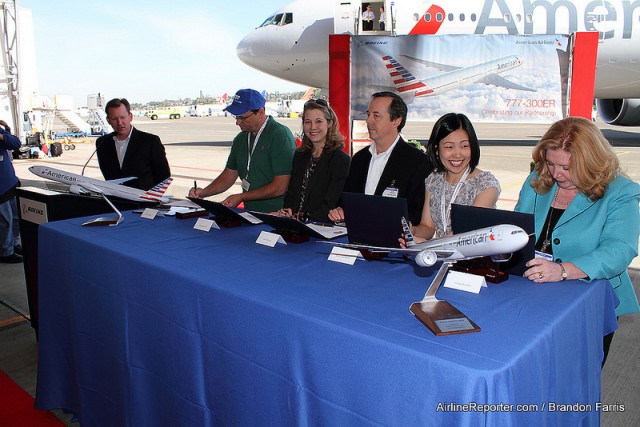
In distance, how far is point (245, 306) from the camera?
5.44ft

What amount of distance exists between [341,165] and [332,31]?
30.1 feet

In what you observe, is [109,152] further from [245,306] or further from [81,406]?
[245,306]

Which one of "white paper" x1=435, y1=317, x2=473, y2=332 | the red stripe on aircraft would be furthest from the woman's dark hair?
the red stripe on aircraft

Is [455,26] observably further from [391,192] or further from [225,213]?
[225,213]

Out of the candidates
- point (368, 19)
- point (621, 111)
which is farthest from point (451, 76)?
point (621, 111)

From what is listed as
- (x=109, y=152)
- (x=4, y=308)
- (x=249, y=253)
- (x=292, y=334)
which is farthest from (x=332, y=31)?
(x=292, y=334)

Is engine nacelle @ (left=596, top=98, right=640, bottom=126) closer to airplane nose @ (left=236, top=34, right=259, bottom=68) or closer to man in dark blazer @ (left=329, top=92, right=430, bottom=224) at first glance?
airplane nose @ (left=236, top=34, right=259, bottom=68)

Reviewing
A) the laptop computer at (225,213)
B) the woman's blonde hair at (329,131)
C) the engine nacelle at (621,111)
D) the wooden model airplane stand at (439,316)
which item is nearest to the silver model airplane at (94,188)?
the laptop computer at (225,213)

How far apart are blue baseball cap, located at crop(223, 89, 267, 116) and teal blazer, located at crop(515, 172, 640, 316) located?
2.11 meters

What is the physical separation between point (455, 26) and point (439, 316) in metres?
10.1

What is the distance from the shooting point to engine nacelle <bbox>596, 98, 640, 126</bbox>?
15383 mm

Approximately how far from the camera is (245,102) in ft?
11.0

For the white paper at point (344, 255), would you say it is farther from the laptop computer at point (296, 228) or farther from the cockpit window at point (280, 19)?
the cockpit window at point (280, 19)

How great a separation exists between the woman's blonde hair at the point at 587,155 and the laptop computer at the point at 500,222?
488 mm
